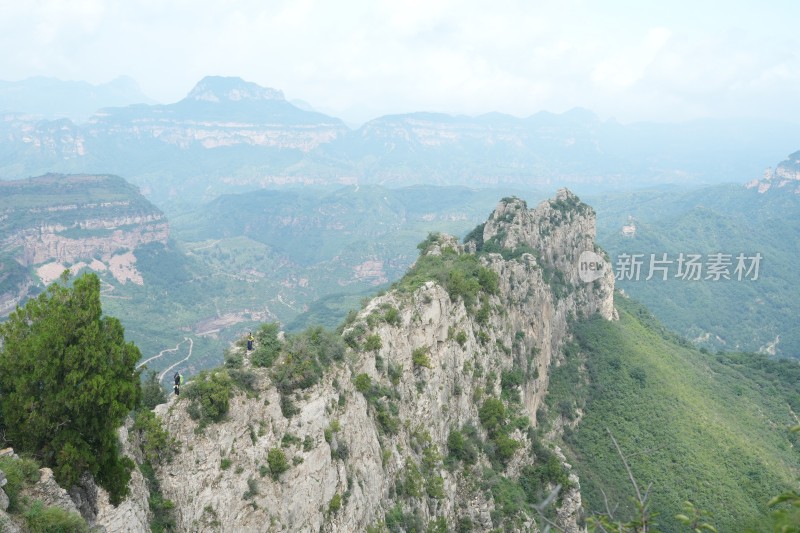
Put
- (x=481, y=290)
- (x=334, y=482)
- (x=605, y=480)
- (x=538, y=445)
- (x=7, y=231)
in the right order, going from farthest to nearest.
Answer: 1. (x=7, y=231)
2. (x=605, y=480)
3. (x=481, y=290)
4. (x=538, y=445)
5. (x=334, y=482)

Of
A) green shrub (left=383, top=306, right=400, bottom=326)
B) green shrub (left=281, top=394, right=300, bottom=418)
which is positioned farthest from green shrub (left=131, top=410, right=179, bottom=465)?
green shrub (left=383, top=306, right=400, bottom=326)

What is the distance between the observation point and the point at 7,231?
162 metres

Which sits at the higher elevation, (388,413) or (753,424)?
(388,413)

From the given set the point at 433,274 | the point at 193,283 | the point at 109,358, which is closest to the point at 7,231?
the point at 193,283

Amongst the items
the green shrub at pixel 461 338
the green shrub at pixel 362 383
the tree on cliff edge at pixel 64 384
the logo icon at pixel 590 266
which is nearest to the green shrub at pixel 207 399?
the tree on cliff edge at pixel 64 384

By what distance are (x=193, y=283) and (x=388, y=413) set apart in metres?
183

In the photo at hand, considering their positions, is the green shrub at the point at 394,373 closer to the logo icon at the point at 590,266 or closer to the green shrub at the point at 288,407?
the green shrub at the point at 288,407

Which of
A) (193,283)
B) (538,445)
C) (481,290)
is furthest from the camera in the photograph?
(193,283)

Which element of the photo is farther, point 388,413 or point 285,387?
point 388,413

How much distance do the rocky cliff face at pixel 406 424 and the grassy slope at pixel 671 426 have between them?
18.5ft

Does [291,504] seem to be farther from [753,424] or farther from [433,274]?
[753,424]

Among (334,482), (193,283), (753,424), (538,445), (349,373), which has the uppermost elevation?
(349,373)

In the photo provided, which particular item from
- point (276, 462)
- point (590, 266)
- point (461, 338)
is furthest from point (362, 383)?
point (590, 266)

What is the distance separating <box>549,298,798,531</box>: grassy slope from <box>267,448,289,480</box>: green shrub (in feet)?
95.1
